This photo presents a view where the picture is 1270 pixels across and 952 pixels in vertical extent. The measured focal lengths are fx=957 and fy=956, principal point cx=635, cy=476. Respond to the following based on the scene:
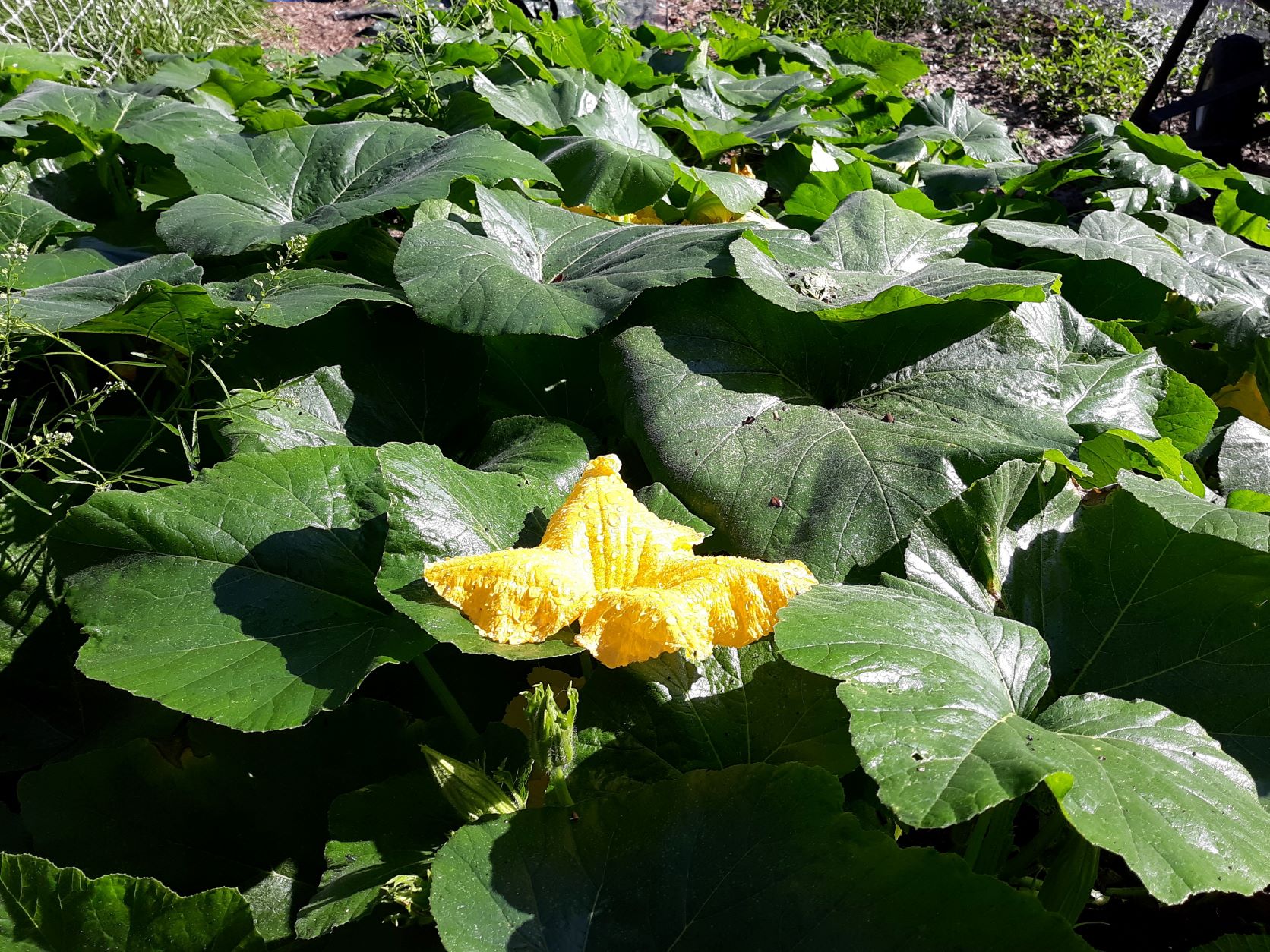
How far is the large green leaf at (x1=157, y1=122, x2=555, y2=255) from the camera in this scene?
1999 millimetres

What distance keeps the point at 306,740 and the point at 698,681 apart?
568 mm

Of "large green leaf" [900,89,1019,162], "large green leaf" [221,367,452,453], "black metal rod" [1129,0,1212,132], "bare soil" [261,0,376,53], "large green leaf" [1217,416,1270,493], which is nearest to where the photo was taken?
"large green leaf" [221,367,452,453]

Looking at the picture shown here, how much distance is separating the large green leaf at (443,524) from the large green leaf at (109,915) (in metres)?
0.36

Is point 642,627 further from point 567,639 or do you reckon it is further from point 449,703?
point 449,703

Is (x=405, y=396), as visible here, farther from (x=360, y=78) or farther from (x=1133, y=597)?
(x=360, y=78)

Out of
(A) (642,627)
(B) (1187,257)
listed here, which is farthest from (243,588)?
(B) (1187,257)

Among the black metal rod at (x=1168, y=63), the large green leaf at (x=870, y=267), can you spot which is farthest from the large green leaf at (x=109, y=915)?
the black metal rod at (x=1168, y=63)

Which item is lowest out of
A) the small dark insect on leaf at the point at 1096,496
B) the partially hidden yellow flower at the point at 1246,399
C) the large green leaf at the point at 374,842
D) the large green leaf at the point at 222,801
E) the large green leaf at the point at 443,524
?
the large green leaf at the point at 222,801

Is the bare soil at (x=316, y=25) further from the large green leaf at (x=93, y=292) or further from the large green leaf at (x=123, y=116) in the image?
the large green leaf at (x=93, y=292)

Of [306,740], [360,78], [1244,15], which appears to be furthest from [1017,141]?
[306,740]

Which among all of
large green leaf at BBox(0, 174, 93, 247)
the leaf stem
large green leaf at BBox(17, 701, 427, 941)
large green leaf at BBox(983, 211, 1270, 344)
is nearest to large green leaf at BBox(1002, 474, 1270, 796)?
the leaf stem

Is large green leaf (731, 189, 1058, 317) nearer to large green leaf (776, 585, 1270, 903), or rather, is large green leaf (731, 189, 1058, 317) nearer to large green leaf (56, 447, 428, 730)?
large green leaf (776, 585, 1270, 903)

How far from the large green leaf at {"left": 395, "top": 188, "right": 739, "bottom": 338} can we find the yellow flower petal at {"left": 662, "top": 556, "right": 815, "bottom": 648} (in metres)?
0.60

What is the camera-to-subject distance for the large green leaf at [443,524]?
1113 millimetres
